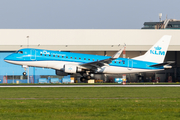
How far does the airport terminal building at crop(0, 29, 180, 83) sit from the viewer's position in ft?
215

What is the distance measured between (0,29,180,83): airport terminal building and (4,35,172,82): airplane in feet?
46.1

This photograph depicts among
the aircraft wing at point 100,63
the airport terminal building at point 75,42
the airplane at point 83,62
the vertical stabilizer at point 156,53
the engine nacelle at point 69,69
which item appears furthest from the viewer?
the airport terminal building at point 75,42

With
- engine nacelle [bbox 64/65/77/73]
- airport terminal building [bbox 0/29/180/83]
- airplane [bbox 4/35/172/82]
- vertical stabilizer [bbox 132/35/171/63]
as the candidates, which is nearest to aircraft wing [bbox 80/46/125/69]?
airplane [bbox 4/35/172/82]

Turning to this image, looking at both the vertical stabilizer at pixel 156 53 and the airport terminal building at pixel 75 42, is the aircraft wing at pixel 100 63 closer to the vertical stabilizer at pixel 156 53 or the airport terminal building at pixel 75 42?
the vertical stabilizer at pixel 156 53

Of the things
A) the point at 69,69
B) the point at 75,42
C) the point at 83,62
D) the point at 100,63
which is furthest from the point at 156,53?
the point at 75,42

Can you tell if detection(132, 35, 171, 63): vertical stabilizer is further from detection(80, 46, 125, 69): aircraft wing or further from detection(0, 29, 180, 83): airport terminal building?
detection(0, 29, 180, 83): airport terminal building

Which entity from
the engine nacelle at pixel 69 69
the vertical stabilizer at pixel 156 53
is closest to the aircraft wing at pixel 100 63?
the engine nacelle at pixel 69 69

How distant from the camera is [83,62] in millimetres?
50188

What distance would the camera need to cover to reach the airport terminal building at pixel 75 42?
65500mm

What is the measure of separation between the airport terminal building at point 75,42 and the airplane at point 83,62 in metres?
14.0

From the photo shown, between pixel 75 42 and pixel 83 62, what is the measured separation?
18.5m
